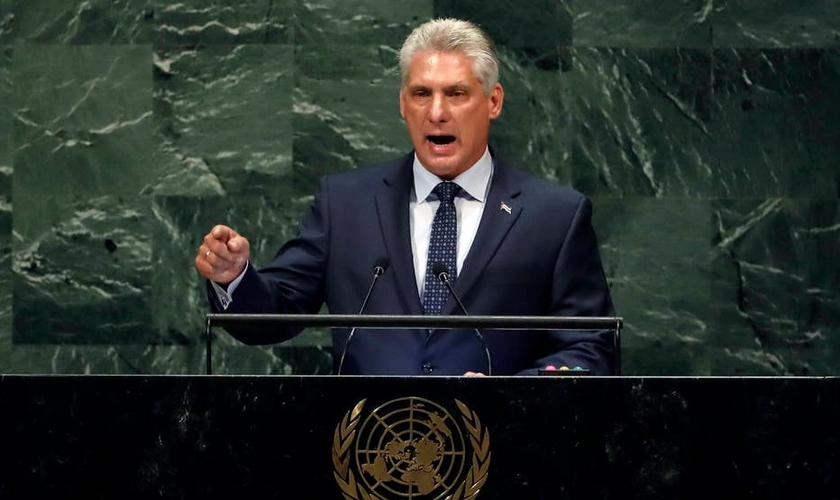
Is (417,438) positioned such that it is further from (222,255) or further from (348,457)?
(222,255)

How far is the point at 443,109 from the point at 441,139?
89 mm

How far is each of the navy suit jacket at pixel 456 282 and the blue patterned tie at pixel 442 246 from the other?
1.4 inches

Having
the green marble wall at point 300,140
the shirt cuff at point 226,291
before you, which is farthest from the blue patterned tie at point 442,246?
the green marble wall at point 300,140

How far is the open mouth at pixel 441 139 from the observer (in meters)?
4.07

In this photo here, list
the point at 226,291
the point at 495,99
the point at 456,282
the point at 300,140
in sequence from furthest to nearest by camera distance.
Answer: the point at 300,140, the point at 495,99, the point at 456,282, the point at 226,291

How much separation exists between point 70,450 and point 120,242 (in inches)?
116

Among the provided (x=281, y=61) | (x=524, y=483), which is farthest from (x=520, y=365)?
(x=281, y=61)

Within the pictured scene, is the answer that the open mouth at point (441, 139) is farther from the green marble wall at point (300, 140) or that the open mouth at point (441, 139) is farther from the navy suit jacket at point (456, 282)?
the green marble wall at point (300, 140)

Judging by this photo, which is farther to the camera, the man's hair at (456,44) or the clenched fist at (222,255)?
the man's hair at (456,44)

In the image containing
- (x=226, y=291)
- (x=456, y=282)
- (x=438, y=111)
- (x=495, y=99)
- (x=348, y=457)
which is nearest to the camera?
(x=348, y=457)

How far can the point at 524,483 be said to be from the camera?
276 centimetres

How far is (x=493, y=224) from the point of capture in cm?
404

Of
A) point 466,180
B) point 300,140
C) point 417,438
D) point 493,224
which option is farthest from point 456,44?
point 300,140

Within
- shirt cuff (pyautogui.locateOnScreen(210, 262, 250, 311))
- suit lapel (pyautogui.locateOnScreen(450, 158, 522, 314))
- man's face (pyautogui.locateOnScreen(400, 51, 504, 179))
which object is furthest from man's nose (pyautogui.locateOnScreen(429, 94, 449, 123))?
shirt cuff (pyautogui.locateOnScreen(210, 262, 250, 311))
